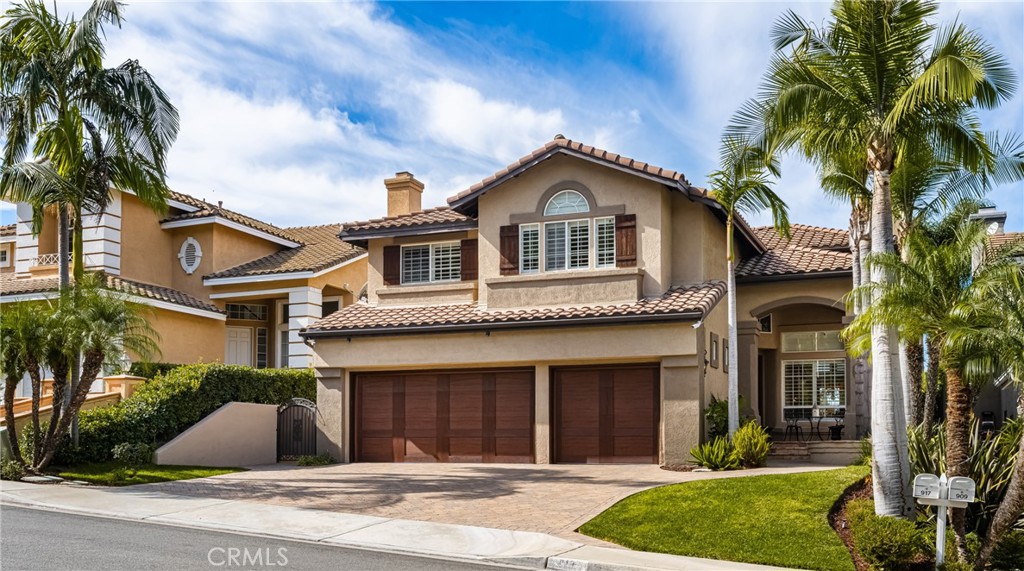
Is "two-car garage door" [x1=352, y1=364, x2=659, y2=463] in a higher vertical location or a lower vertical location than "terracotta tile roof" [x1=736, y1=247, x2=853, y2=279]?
lower

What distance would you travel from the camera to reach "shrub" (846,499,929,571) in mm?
13555

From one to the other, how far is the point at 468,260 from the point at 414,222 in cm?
178

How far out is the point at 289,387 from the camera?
90.8 ft

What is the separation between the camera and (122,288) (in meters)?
27.5

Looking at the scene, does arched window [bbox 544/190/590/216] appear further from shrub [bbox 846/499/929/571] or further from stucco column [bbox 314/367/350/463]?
shrub [bbox 846/499/929/571]

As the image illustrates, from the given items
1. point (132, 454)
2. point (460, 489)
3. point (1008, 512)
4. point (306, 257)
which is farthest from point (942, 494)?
point (306, 257)

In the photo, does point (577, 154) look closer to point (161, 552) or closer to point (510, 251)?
point (510, 251)

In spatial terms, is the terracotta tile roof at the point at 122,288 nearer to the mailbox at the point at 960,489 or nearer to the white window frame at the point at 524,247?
the white window frame at the point at 524,247

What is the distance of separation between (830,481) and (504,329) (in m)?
9.04

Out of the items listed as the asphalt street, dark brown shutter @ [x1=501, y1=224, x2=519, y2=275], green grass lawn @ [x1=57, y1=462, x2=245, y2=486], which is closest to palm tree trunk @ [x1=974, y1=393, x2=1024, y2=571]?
the asphalt street

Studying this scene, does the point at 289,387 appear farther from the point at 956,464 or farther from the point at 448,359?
the point at 956,464

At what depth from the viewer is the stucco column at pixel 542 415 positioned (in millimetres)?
23625

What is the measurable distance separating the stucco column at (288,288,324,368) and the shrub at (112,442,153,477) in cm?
880

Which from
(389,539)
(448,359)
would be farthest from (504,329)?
(389,539)
